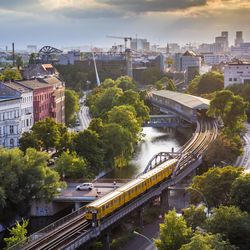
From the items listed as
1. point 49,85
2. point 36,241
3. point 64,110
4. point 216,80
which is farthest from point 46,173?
point 216,80

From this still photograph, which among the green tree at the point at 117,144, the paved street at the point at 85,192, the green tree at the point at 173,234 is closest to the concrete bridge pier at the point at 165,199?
the paved street at the point at 85,192

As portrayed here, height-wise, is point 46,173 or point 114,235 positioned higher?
point 46,173

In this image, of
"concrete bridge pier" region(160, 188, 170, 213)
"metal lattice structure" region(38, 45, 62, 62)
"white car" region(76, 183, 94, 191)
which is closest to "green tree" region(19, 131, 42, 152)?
"white car" region(76, 183, 94, 191)

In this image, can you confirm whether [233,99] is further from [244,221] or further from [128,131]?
[244,221]

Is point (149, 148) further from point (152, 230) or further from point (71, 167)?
point (152, 230)

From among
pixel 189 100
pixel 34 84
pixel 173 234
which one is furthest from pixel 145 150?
pixel 173 234

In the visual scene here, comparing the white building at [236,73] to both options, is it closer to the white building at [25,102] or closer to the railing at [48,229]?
the white building at [25,102]

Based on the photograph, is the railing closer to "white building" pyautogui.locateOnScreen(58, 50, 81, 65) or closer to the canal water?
the canal water
